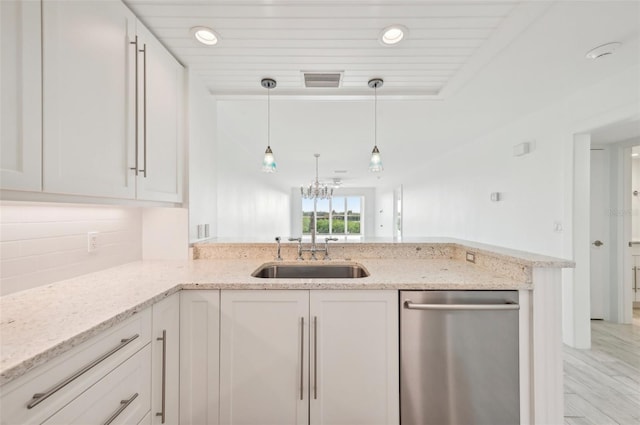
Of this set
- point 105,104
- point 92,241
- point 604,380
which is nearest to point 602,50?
point 604,380

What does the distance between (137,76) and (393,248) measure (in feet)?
6.40

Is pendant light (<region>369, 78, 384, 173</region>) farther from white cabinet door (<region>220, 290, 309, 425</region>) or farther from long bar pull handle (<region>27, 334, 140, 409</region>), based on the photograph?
long bar pull handle (<region>27, 334, 140, 409</region>)

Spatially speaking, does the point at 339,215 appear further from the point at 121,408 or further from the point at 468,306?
the point at 121,408

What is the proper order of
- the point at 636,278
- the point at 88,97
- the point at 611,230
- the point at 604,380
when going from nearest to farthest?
the point at 88,97, the point at 604,380, the point at 611,230, the point at 636,278

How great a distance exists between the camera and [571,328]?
257 centimetres

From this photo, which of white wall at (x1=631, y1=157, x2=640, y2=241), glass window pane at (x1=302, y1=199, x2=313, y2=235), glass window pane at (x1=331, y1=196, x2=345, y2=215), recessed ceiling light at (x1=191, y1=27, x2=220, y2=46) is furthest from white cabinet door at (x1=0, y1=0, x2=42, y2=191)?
→ glass window pane at (x1=331, y1=196, x2=345, y2=215)

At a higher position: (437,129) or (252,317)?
(437,129)

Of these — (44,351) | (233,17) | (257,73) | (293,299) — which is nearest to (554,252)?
(293,299)

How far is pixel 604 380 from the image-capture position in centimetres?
206

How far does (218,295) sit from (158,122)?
1105 mm

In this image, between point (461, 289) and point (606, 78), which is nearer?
point (461, 289)

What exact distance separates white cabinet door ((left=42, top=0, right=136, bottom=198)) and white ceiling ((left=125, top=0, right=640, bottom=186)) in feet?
1.00

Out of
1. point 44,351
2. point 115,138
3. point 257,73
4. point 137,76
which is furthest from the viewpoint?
point 257,73

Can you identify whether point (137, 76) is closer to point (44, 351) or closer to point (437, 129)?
point (44, 351)
